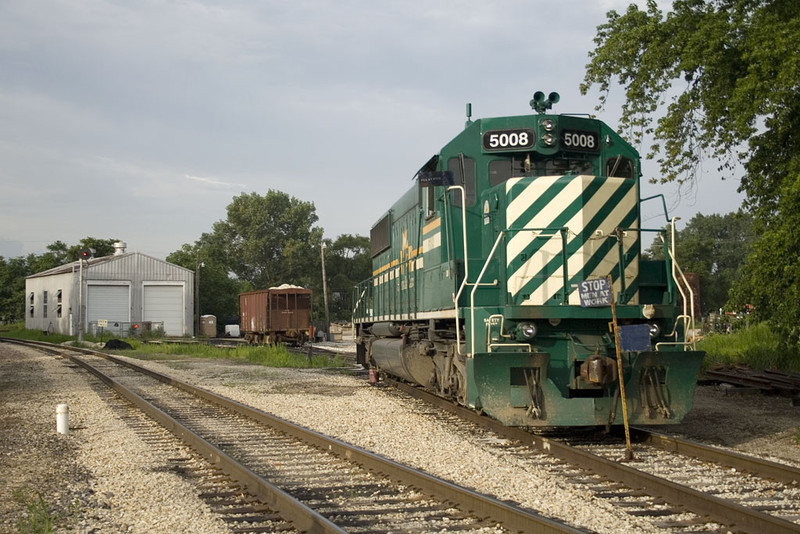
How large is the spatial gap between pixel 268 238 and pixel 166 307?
97.1 feet

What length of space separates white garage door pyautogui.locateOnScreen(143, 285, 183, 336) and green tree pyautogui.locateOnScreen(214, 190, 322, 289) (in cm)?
2713

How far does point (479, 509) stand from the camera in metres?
5.21

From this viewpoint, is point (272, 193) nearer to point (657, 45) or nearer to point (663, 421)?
point (657, 45)

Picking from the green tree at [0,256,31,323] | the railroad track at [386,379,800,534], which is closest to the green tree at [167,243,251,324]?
the green tree at [0,256,31,323]

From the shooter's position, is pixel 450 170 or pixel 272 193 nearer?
pixel 450 170

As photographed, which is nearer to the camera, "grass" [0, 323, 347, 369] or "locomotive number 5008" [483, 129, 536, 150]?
"locomotive number 5008" [483, 129, 536, 150]

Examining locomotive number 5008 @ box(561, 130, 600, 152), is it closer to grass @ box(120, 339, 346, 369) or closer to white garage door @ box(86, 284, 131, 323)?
grass @ box(120, 339, 346, 369)

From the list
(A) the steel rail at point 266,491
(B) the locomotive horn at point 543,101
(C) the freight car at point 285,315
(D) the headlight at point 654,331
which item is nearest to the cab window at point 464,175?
(B) the locomotive horn at point 543,101

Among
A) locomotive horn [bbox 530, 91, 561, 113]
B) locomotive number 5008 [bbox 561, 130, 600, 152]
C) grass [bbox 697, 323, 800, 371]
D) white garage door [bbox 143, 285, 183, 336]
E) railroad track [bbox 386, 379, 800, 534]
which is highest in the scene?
locomotive horn [bbox 530, 91, 561, 113]

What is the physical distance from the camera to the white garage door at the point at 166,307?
1976 inches

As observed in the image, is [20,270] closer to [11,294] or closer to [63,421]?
[11,294]

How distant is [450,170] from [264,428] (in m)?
3.99

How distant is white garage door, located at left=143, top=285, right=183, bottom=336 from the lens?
165 feet

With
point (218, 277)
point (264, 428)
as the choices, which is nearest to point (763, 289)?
point (264, 428)
